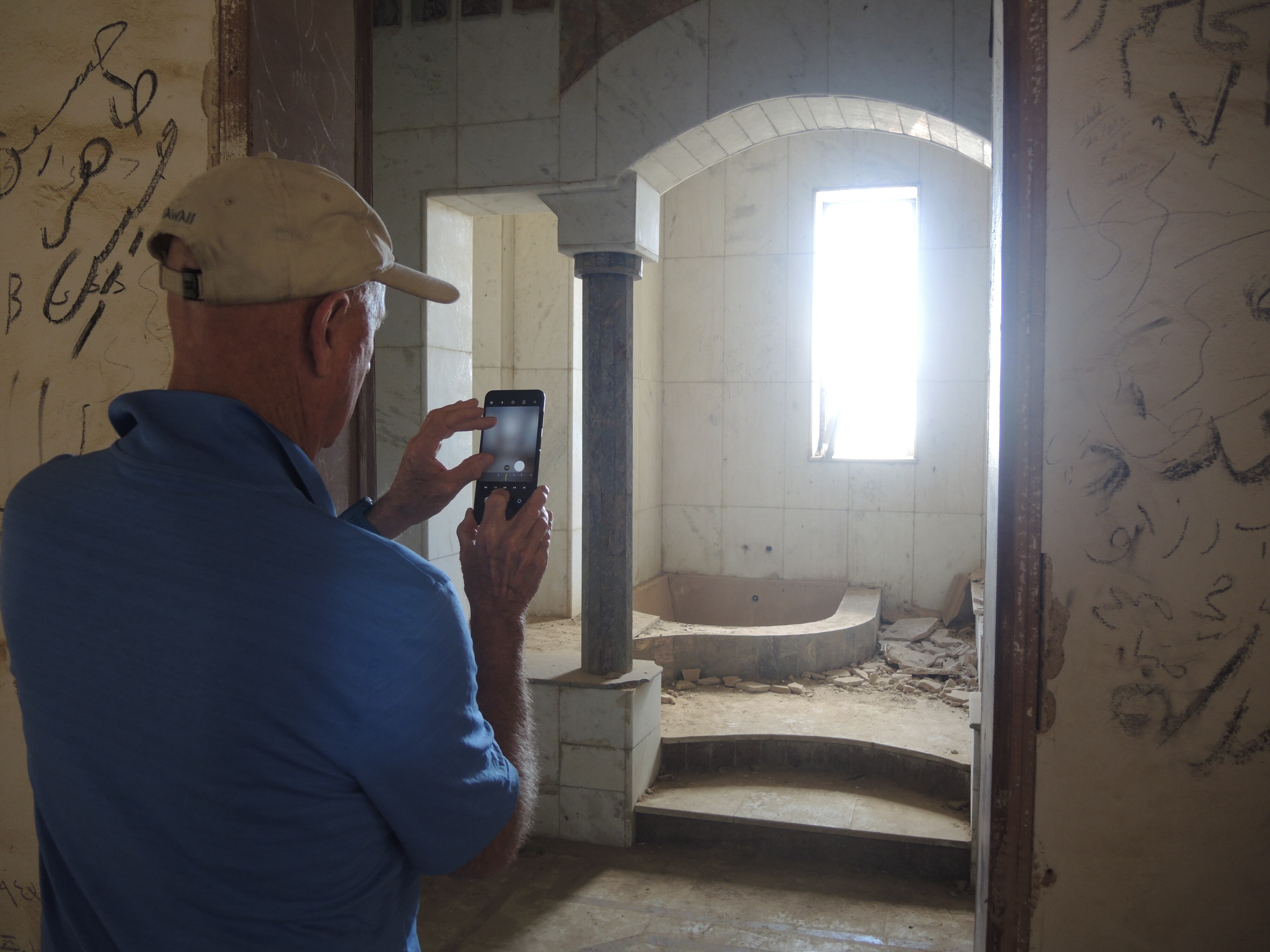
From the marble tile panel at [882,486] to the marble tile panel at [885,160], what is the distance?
2.35m

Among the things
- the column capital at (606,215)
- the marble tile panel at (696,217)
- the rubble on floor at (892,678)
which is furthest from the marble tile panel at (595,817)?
the marble tile panel at (696,217)

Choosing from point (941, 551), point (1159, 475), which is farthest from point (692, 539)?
point (1159, 475)

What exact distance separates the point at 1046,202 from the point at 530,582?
41.0 inches

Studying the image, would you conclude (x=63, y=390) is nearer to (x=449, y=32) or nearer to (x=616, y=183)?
(x=616, y=183)

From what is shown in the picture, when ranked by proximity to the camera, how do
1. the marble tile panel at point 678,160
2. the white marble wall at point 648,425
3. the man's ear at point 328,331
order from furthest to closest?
the white marble wall at point 648,425 < the marble tile panel at point 678,160 < the man's ear at point 328,331

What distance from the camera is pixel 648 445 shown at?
8.77 m

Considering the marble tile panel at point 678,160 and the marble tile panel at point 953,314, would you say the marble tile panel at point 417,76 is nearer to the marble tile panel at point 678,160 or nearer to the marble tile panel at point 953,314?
the marble tile panel at point 678,160

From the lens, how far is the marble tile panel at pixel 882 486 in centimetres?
848

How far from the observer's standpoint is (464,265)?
16.5ft

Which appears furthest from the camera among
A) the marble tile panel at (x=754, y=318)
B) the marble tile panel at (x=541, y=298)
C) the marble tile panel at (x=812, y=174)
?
the marble tile panel at (x=754, y=318)

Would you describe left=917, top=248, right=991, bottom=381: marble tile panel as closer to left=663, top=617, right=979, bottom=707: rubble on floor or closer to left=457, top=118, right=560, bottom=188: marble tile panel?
left=663, top=617, right=979, bottom=707: rubble on floor

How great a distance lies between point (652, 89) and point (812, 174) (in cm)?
451

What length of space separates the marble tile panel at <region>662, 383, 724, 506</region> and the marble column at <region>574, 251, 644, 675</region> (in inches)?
168

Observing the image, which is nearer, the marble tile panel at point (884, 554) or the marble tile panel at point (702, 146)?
the marble tile panel at point (702, 146)
